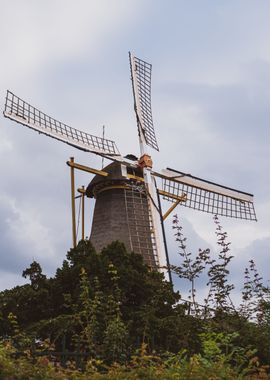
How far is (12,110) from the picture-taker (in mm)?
22156

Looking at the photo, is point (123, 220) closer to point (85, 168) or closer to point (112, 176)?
point (112, 176)

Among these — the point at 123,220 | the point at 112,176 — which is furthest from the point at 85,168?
the point at 123,220

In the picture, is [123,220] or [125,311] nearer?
[125,311]

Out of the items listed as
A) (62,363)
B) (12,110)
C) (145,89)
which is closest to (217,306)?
(62,363)

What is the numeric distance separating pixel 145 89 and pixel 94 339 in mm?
19320

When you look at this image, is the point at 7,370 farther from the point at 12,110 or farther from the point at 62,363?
the point at 12,110

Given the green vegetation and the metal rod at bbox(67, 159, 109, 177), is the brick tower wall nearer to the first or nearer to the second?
the metal rod at bbox(67, 159, 109, 177)

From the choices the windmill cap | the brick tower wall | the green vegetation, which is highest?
the windmill cap

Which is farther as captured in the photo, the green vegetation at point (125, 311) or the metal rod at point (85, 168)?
the metal rod at point (85, 168)

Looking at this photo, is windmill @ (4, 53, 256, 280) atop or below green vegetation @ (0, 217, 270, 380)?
atop

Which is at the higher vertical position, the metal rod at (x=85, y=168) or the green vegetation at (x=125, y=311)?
the metal rod at (x=85, y=168)

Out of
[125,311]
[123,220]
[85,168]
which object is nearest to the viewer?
[125,311]

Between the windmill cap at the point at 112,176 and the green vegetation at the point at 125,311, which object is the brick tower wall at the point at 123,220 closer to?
the windmill cap at the point at 112,176

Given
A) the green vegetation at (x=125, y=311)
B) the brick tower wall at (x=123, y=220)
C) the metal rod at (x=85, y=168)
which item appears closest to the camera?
the green vegetation at (x=125, y=311)
